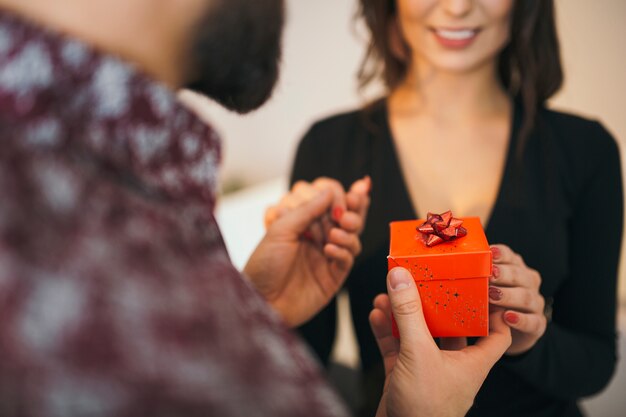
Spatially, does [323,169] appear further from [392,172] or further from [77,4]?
[77,4]

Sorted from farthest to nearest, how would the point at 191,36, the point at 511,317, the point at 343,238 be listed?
the point at 343,238
the point at 511,317
the point at 191,36

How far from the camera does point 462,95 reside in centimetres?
75

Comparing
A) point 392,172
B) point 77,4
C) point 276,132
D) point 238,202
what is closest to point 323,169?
point 392,172

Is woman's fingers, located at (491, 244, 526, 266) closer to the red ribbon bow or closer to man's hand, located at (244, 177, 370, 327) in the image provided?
the red ribbon bow

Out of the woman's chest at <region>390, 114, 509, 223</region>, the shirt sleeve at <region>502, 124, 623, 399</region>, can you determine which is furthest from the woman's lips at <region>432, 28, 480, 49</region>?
the shirt sleeve at <region>502, 124, 623, 399</region>

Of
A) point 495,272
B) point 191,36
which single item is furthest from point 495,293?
point 191,36

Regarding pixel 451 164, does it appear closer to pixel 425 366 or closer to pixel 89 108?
pixel 425 366

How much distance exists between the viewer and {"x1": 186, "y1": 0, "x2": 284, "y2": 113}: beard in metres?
0.36

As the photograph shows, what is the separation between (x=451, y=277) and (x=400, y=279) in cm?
4

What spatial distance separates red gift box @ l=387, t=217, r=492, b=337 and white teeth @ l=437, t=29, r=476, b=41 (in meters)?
0.32

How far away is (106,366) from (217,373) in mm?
52

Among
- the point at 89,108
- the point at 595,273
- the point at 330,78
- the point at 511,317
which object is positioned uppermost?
the point at 89,108

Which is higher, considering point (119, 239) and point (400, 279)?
point (119, 239)

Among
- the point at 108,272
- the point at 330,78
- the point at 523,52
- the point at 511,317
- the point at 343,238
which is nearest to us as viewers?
the point at 108,272
